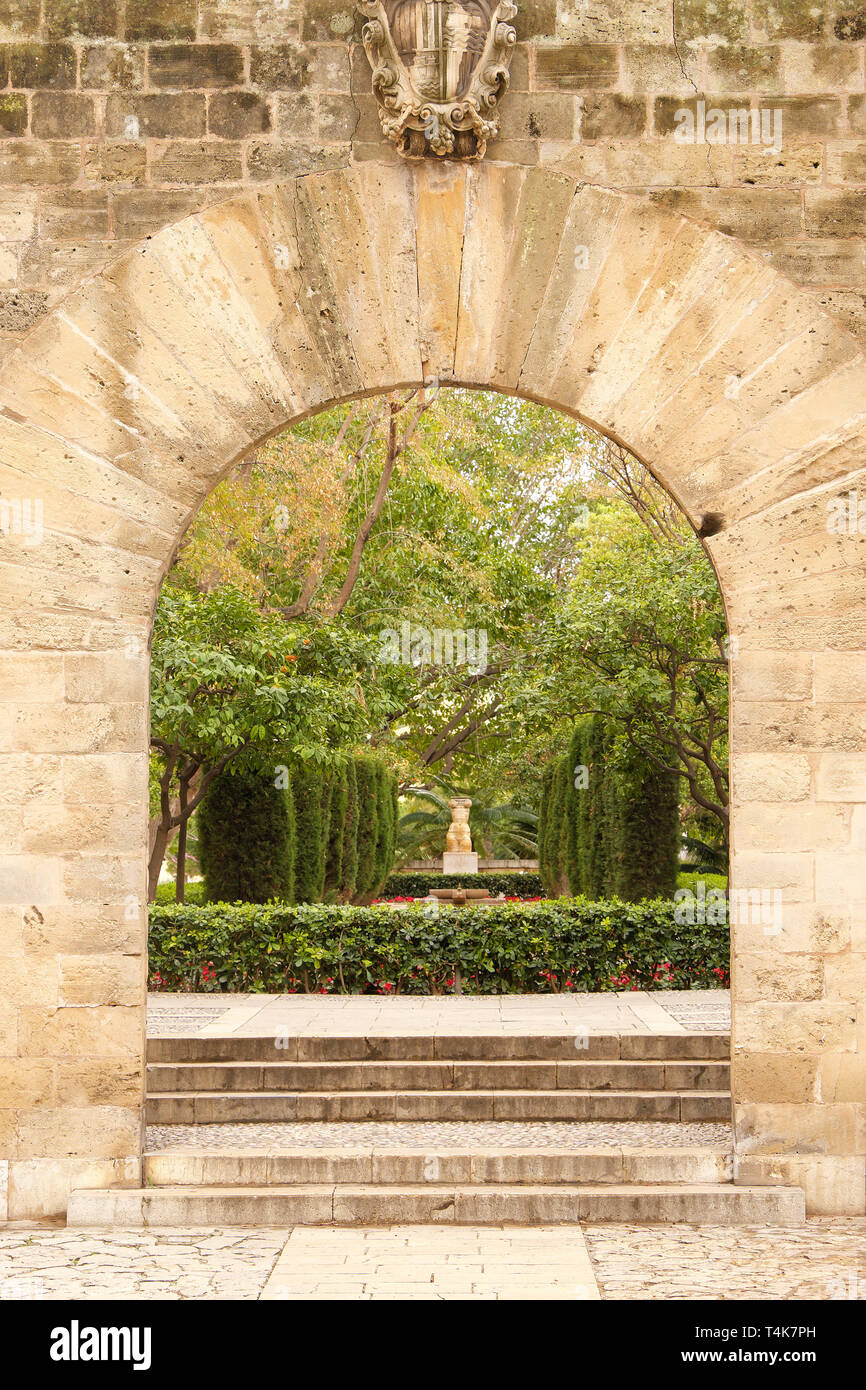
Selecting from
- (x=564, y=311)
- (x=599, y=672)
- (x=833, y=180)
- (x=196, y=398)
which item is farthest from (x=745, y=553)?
(x=599, y=672)

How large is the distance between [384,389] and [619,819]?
10125 millimetres

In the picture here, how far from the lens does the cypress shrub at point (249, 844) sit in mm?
14352

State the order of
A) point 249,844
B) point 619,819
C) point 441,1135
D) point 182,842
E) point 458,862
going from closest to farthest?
point 441,1135
point 182,842
point 249,844
point 619,819
point 458,862

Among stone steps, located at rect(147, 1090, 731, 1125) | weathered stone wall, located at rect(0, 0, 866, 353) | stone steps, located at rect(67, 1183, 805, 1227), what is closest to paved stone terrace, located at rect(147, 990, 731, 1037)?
stone steps, located at rect(147, 1090, 731, 1125)

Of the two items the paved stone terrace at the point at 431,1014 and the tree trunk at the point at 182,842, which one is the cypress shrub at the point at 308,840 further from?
the paved stone terrace at the point at 431,1014

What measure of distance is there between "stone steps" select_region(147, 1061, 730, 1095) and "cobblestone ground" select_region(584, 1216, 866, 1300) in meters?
1.89

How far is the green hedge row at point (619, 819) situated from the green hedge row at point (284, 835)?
295 cm

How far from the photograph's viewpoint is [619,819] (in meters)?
15.0

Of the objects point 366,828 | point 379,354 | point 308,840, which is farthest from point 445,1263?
point 366,828

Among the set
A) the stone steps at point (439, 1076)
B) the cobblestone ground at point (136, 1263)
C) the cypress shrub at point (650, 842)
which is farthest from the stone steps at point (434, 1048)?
the cypress shrub at point (650, 842)

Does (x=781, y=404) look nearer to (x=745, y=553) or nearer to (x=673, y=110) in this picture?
(x=745, y=553)

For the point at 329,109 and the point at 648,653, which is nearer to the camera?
the point at 329,109

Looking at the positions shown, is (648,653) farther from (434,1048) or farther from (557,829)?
(557,829)

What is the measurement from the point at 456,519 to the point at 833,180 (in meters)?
11.9
